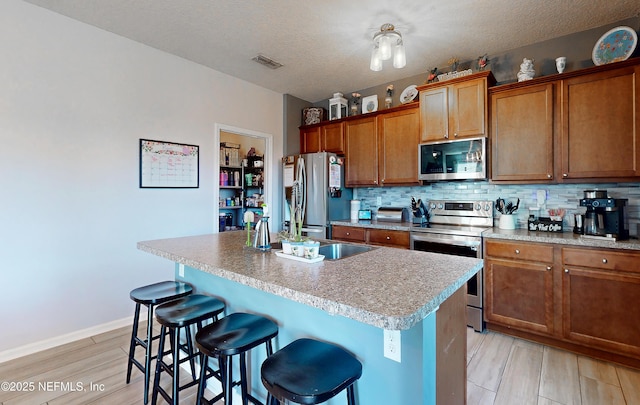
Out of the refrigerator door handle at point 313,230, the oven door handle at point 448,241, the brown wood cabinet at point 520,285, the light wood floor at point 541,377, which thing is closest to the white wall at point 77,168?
the refrigerator door handle at point 313,230

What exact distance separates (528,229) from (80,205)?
408 centimetres

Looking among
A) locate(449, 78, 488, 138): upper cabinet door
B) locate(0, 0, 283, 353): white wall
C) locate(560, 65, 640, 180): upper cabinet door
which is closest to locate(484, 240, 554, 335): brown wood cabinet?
locate(560, 65, 640, 180): upper cabinet door

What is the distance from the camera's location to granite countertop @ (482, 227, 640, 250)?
212 centimetres

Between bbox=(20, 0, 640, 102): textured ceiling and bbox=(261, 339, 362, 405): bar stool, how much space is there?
2.40 meters

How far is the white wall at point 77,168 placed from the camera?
7.51ft

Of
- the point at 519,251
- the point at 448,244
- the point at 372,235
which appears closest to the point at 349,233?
the point at 372,235

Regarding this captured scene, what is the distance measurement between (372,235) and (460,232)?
38.4 inches

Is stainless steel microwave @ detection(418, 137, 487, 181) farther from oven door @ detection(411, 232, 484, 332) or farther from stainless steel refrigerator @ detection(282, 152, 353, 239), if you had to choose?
stainless steel refrigerator @ detection(282, 152, 353, 239)

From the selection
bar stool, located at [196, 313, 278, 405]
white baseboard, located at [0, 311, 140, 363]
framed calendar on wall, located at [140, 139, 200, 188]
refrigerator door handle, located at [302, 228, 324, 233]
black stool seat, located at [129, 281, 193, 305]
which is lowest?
white baseboard, located at [0, 311, 140, 363]

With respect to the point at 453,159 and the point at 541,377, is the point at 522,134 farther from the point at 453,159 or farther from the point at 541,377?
the point at 541,377

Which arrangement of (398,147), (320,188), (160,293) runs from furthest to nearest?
(320,188), (398,147), (160,293)

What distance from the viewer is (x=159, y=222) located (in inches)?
121

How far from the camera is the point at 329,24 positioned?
2568mm

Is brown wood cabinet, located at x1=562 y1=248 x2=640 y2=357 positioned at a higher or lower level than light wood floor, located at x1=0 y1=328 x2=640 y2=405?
higher
